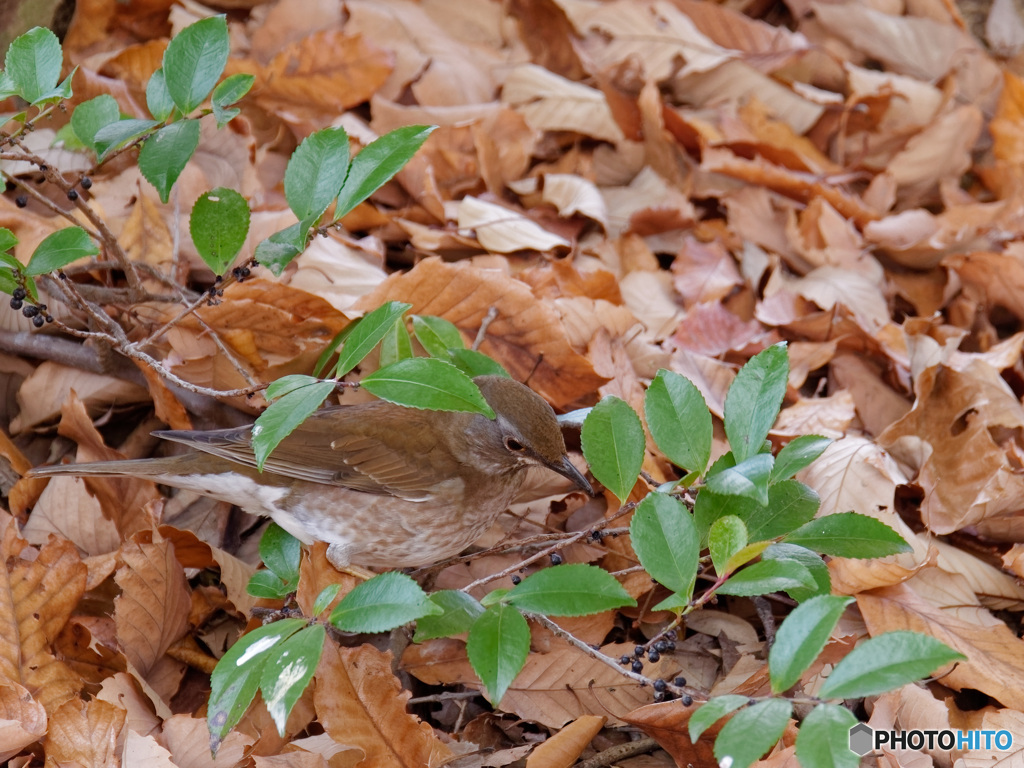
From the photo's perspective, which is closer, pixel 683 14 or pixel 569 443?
pixel 569 443

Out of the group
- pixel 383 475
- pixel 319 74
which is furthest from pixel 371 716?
pixel 319 74

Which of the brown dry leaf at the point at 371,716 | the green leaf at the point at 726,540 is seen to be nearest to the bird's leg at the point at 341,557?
the brown dry leaf at the point at 371,716

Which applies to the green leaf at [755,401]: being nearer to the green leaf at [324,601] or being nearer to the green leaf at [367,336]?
the green leaf at [367,336]

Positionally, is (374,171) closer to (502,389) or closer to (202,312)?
(502,389)

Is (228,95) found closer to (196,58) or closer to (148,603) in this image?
(196,58)

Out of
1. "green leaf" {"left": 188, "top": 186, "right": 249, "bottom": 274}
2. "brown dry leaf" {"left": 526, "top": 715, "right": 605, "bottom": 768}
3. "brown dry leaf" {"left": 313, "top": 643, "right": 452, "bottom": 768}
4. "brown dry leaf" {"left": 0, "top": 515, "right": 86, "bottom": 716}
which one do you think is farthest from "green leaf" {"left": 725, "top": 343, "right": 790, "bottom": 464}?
"brown dry leaf" {"left": 0, "top": 515, "right": 86, "bottom": 716}

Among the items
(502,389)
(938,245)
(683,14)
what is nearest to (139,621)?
(502,389)

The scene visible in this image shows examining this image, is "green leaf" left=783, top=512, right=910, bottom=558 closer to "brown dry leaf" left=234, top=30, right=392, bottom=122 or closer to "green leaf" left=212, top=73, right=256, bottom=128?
"green leaf" left=212, top=73, right=256, bottom=128
